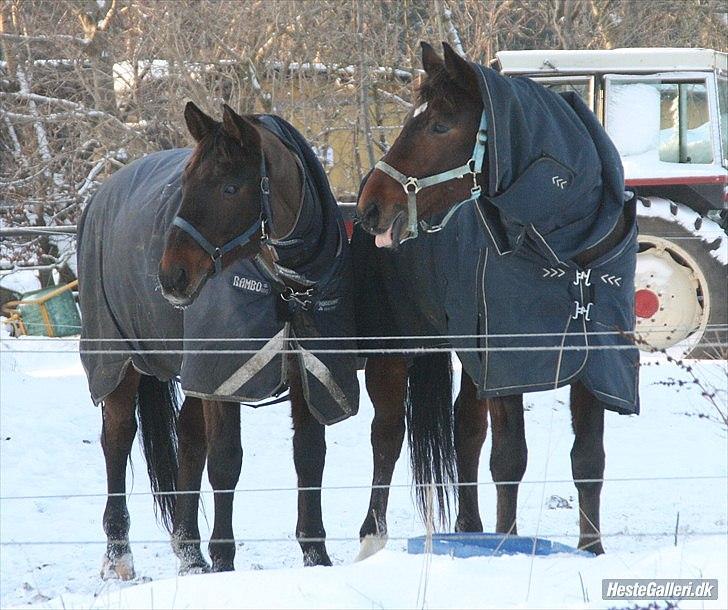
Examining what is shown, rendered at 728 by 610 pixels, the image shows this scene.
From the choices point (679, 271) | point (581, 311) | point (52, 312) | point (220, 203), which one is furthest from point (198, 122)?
point (52, 312)

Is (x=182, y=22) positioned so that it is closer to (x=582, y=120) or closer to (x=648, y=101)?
(x=648, y=101)

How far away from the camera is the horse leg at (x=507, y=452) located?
4.04 meters

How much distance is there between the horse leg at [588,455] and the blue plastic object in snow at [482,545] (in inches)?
14.8

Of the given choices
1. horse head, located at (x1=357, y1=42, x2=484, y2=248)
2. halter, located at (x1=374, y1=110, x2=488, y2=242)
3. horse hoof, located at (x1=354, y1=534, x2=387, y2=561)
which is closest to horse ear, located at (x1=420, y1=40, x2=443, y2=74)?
horse head, located at (x1=357, y1=42, x2=484, y2=248)

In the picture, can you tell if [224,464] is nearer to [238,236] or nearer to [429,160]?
[238,236]

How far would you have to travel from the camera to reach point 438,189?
3.78 meters

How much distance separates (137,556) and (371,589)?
2.23 meters

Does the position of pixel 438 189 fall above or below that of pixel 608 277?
above

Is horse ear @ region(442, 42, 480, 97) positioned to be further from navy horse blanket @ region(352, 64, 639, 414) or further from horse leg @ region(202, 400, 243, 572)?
horse leg @ region(202, 400, 243, 572)

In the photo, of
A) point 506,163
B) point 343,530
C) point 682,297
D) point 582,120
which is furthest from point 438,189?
point 682,297

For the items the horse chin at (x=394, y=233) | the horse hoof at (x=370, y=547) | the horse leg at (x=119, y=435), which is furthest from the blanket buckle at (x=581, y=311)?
A: the horse leg at (x=119, y=435)

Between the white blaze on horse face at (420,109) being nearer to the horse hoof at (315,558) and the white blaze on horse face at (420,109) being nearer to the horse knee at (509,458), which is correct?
the horse knee at (509,458)

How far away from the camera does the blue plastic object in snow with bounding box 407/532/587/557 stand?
3.54 metres

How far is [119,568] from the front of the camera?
4770 mm
